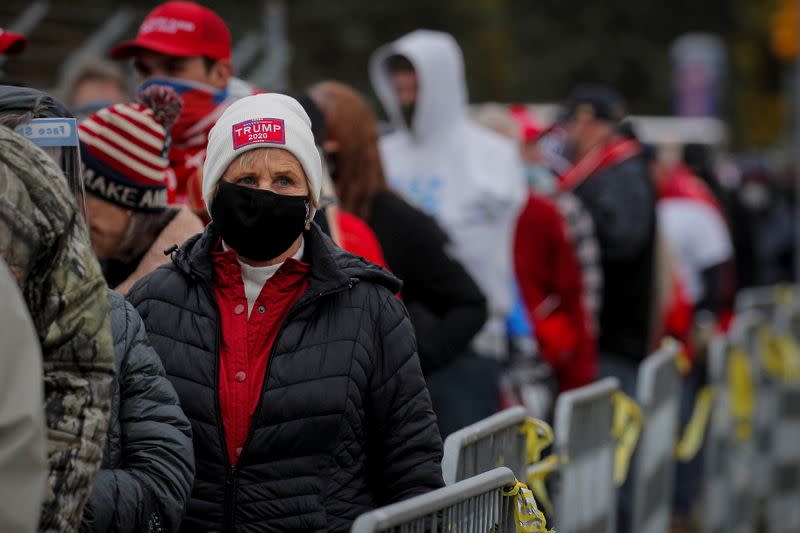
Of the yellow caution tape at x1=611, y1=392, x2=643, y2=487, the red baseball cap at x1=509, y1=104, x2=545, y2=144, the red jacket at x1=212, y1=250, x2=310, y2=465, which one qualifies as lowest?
the yellow caution tape at x1=611, y1=392, x2=643, y2=487

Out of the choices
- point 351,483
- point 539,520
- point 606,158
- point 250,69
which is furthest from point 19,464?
point 250,69

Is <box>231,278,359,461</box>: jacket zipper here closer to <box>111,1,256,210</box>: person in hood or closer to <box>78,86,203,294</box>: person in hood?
<box>78,86,203,294</box>: person in hood

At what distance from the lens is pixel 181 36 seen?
509 cm

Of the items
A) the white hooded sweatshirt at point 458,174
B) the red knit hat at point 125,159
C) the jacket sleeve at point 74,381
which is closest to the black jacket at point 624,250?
the white hooded sweatshirt at point 458,174

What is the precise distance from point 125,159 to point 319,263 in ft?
3.02

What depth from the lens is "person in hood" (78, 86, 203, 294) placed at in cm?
418

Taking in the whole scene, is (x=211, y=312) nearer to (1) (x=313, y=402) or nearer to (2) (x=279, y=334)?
(2) (x=279, y=334)

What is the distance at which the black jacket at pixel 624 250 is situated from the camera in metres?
8.08

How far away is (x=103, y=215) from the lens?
13.7 feet

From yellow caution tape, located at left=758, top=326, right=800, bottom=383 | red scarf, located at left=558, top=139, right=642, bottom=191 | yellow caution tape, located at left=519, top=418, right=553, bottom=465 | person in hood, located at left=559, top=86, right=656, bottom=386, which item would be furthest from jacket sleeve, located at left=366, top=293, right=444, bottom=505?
yellow caution tape, located at left=758, top=326, right=800, bottom=383

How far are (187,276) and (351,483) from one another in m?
0.61

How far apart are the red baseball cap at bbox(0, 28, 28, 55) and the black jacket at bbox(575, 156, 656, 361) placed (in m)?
3.95

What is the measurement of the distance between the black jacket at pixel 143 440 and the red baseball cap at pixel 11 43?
1.59m

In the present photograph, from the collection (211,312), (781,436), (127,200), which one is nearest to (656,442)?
(127,200)
